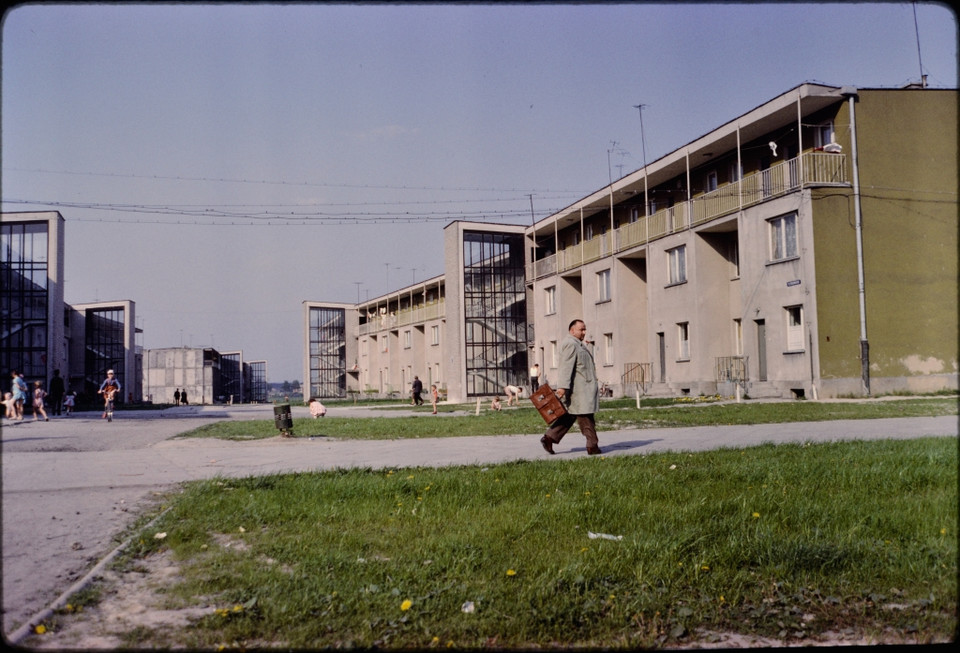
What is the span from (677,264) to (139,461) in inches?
1074

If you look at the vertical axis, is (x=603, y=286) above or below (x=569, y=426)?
above

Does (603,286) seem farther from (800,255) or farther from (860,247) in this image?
(860,247)

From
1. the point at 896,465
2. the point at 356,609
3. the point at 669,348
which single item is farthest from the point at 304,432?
the point at 669,348

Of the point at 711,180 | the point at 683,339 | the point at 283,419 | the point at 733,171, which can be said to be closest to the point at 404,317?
the point at 683,339

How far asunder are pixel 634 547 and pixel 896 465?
4296 millimetres

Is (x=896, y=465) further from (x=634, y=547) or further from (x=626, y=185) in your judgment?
(x=626, y=185)

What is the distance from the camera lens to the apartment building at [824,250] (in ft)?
83.7

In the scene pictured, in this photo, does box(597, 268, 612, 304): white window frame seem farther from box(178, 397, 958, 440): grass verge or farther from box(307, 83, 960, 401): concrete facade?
box(178, 397, 958, 440): grass verge

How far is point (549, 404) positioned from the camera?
10609 mm

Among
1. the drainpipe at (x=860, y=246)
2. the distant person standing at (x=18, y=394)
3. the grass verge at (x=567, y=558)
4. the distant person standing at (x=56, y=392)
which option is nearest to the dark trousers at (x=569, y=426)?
the grass verge at (x=567, y=558)

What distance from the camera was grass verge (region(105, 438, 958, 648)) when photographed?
3.82 metres

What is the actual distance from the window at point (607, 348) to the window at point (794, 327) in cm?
1332

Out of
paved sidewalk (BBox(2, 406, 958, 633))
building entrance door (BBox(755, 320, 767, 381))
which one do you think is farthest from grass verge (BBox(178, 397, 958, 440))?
building entrance door (BBox(755, 320, 767, 381))

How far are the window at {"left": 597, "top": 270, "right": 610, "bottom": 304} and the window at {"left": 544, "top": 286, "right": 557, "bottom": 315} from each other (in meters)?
4.77
